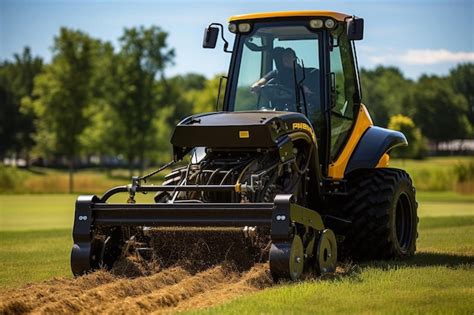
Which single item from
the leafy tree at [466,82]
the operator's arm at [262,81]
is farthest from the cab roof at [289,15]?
the leafy tree at [466,82]

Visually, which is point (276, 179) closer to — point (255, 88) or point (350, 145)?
point (255, 88)

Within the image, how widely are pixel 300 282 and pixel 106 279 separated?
179cm

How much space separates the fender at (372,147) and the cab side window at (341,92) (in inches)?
8.8

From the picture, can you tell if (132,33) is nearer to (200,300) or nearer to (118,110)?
(118,110)

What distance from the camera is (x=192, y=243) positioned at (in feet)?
30.1

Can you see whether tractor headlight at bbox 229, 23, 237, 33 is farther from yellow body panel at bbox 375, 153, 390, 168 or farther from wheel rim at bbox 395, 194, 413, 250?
wheel rim at bbox 395, 194, 413, 250

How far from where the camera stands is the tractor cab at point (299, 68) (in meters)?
10.6

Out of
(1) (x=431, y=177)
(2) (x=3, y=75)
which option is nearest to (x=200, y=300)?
(1) (x=431, y=177)

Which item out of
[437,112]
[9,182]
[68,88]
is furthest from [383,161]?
[68,88]

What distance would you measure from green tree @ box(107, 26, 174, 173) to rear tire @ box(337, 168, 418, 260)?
50128 mm

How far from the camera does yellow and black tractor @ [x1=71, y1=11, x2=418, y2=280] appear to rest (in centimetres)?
880

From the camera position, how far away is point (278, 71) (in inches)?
424

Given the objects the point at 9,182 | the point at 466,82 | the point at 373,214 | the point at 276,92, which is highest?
the point at 466,82

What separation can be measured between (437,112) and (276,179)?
36.4 meters
